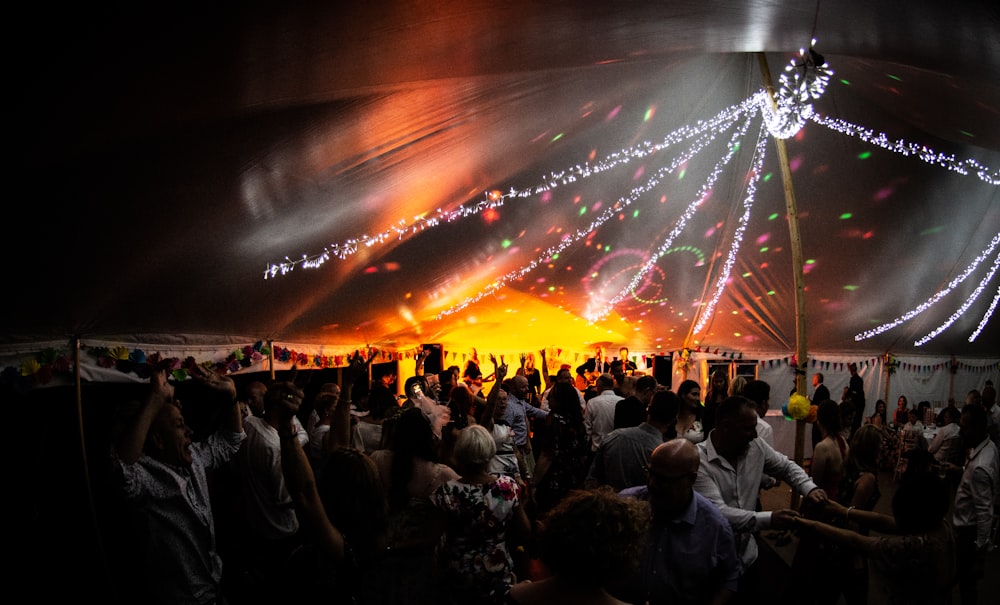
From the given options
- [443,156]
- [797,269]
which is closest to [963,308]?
[797,269]

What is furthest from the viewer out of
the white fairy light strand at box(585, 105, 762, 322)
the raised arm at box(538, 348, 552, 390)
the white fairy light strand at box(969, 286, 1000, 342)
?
the raised arm at box(538, 348, 552, 390)

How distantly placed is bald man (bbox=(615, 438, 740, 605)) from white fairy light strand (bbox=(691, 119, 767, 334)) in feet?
14.9

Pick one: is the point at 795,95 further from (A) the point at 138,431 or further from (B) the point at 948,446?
(A) the point at 138,431

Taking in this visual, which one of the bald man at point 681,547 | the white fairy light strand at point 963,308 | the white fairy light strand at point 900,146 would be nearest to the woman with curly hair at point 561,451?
the bald man at point 681,547

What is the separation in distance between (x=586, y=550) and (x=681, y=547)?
727 mm

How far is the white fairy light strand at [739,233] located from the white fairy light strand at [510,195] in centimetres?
70

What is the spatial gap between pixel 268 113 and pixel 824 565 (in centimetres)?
349

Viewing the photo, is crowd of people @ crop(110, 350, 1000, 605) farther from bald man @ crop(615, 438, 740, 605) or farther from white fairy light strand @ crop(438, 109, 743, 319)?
white fairy light strand @ crop(438, 109, 743, 319)

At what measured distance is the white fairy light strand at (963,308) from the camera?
8.04m

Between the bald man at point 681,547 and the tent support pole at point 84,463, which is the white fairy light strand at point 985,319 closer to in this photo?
the bald man at point 681,547

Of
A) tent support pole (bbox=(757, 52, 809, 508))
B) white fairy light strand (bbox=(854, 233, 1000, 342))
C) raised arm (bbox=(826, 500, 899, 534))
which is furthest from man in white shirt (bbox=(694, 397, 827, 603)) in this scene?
white fairy light strand (bbox=(854, 233, 1000, 342))

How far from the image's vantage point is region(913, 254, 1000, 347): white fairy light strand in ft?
26.4

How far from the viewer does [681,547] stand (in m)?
2.18

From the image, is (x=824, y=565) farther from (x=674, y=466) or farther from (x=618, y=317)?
(x=618, y=317)
